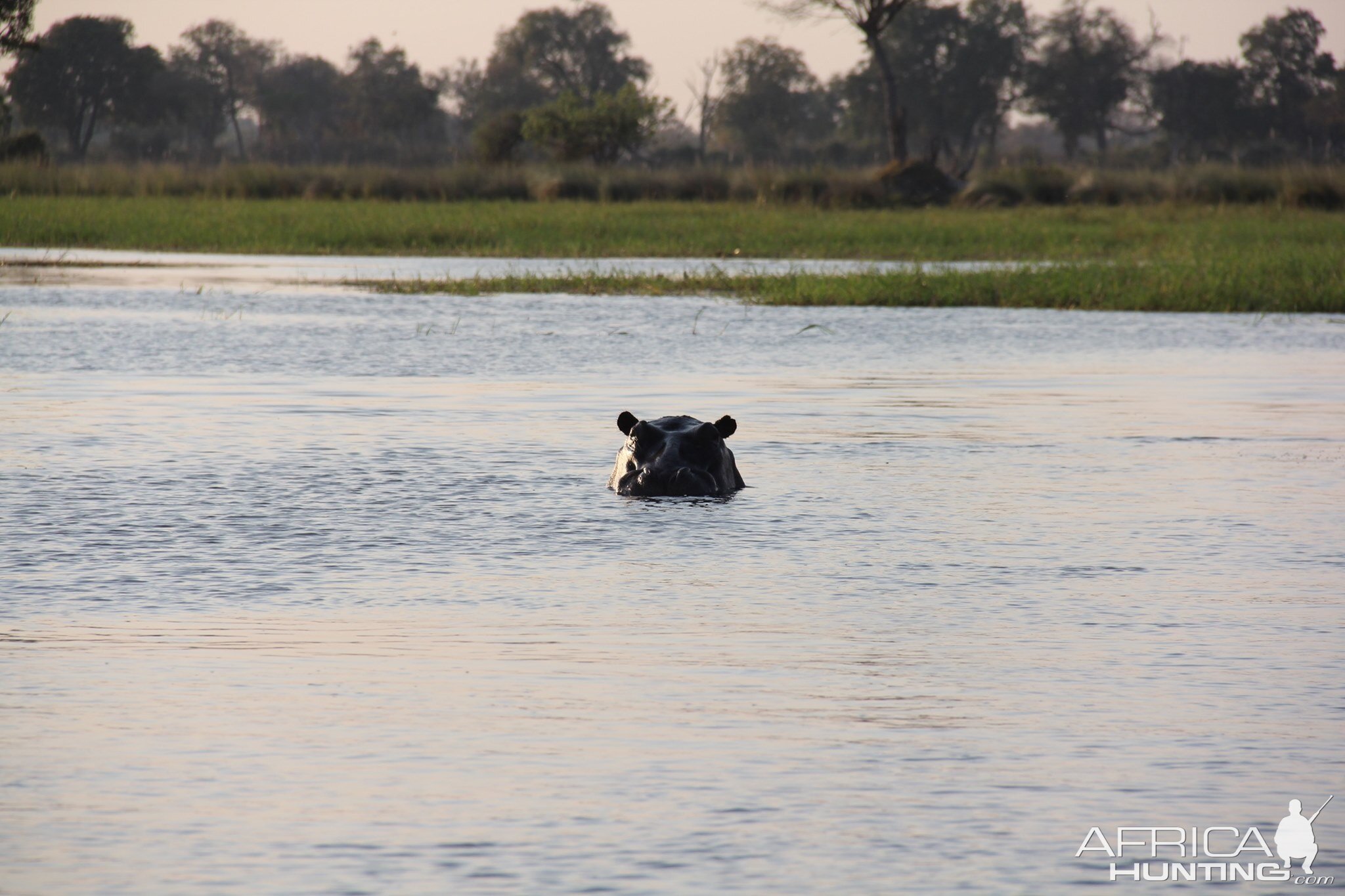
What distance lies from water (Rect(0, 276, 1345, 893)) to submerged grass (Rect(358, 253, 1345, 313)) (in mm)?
7988

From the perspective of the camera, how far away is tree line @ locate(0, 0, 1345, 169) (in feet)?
266

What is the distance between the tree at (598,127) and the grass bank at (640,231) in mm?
20733

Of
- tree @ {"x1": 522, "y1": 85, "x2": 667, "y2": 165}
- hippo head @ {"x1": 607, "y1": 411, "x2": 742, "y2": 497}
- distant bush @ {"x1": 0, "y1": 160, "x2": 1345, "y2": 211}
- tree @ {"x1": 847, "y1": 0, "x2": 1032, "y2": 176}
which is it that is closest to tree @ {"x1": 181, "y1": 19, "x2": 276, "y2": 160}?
tree @ {"x1": 847, "y1": 0, "x2": 1032, "y2": 176}

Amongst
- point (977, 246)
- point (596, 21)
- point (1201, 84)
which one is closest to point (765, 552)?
point (977, 246)

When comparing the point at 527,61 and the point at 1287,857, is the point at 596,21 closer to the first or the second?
the point at 527,61

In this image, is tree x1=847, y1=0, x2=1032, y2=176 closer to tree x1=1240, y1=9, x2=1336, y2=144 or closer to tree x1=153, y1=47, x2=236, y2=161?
tree x1=1240, y1=9, x2=1336, y2=144

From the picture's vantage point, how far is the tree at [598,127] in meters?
55.3

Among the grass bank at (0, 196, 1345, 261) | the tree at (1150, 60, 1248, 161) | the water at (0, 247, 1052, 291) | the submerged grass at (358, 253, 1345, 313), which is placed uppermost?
the tree at (1150, 60, 1248, 161)

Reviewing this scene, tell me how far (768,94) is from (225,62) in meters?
29.8

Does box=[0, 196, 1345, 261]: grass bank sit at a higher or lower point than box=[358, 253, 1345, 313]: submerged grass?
higher

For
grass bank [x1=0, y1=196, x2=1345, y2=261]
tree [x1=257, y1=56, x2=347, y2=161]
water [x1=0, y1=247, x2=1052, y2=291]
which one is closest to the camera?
water [x1=0, y1=247, x2=1052, y2=291]

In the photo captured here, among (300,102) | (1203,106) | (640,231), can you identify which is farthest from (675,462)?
(300,102)

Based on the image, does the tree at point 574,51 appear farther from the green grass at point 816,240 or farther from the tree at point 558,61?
the green grass at point 816,240

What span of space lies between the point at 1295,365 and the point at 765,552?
905 centimetres
